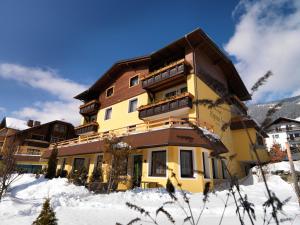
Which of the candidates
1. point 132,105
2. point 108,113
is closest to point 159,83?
point 132,105

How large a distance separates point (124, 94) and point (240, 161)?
1629 cm

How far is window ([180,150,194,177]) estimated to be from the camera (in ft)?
52.1

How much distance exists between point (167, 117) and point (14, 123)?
48.5m

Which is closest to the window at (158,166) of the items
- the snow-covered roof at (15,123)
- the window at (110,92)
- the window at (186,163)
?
the window at (186,163)

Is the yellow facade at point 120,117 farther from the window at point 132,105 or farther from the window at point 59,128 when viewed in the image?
the window at point 59,128

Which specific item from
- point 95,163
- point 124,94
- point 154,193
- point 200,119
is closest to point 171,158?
point 154,193

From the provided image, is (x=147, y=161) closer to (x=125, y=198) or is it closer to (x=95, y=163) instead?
(x=125, y=198)

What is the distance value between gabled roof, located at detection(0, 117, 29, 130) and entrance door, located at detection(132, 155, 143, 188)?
42835mm

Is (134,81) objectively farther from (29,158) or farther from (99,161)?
(29,158)

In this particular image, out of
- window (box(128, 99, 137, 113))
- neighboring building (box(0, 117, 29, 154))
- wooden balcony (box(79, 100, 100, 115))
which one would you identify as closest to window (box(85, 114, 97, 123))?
wooden balcony (box(79, 100, 100, 115))

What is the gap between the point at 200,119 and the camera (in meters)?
18.9

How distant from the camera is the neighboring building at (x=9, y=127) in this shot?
46694 millimetres

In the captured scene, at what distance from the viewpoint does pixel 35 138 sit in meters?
45.6

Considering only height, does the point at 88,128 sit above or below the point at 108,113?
below
